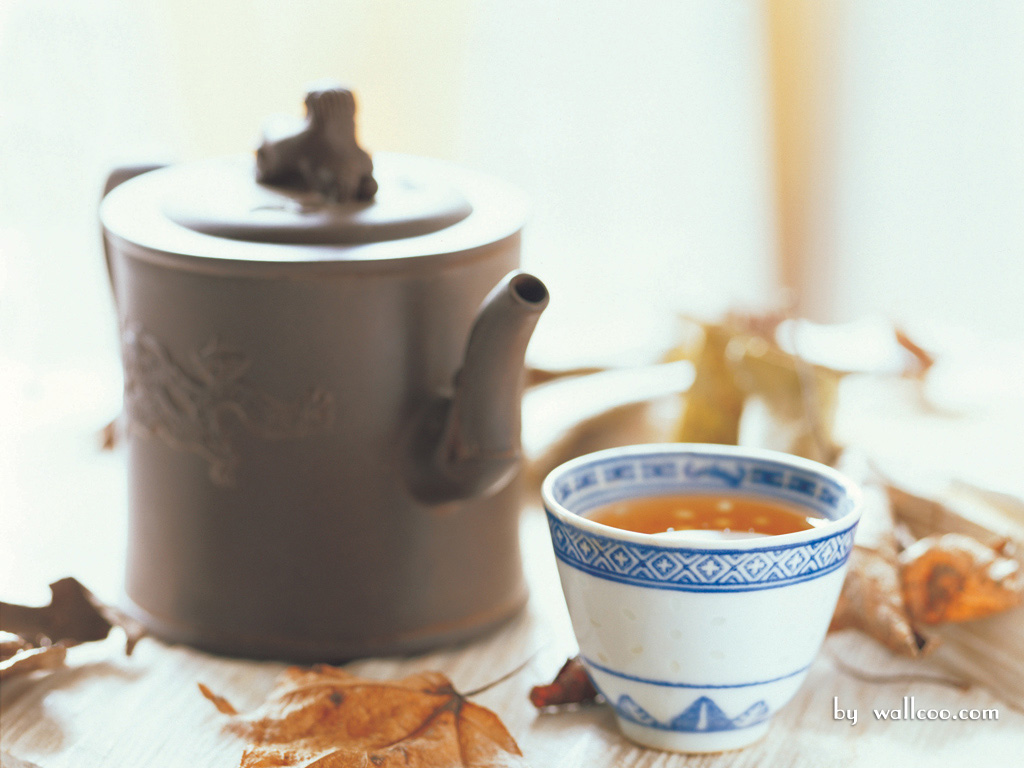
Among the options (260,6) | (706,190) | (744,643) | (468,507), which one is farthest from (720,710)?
(706,190)

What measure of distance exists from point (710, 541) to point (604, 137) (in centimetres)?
103

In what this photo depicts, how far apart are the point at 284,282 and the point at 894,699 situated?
377mm

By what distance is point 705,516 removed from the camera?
0.57 m

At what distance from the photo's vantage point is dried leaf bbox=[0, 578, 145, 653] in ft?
2.05

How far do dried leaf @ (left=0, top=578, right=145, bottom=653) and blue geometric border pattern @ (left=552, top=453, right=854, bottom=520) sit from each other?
0.26 metres

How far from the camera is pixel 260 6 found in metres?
1.25

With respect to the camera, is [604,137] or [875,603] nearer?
[875,603]

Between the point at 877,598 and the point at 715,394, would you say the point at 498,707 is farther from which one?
the point at 715,394

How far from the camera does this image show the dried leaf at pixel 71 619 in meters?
0.62

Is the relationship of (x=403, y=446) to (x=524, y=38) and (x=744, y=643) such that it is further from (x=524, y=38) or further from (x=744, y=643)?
(x=524, y=38)

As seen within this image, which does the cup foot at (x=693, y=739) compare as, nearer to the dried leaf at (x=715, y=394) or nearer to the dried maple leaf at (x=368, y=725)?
the dried maple leaf at (x=368, y=725)

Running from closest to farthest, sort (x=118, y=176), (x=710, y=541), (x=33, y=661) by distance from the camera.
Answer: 1. (x=710, y=541)
2. (x=33, y=661)
3. (x=118, y=176)

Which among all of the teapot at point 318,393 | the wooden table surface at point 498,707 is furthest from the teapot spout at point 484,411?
Answer: the wooden table surface at point 498,707

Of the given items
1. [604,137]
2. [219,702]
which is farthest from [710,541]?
[604,137]
